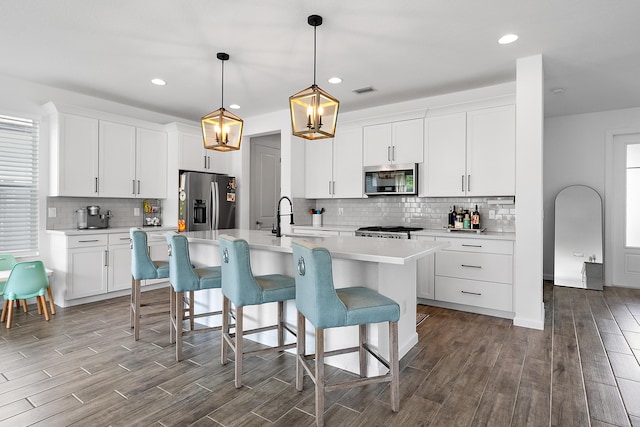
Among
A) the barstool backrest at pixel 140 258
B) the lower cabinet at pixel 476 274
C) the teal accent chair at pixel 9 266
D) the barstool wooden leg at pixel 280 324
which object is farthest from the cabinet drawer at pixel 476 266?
the teal accent chair at pixel 9 266

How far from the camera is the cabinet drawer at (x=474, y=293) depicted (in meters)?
3.78

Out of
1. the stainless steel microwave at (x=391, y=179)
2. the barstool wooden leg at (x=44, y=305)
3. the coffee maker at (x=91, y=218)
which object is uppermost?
the stainless steel microwave at (x=391, y=179)

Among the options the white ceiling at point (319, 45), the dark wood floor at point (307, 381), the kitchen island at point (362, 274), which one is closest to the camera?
the dark wood floor at point (307, 381)

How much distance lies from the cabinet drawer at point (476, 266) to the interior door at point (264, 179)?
331cm

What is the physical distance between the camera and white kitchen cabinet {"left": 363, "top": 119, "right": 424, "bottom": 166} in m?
4.65

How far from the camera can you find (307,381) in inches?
94.7

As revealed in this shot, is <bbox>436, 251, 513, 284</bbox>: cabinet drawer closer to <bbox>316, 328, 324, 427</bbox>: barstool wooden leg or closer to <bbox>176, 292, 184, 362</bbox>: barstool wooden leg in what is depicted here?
<bbox>316, 328, 324, 427</bbox>: barstool wooden leg

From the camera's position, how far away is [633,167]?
17.3 ft

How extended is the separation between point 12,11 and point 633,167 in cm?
750

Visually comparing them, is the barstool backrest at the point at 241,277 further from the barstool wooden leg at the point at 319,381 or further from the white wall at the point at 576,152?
the white wall at the point at 576,152

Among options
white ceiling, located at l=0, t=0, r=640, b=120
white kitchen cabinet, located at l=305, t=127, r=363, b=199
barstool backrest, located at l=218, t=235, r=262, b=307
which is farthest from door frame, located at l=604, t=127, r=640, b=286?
barstool backrest, located at l=218, t=235, r=262, b=307

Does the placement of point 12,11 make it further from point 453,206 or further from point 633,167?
point 633,167

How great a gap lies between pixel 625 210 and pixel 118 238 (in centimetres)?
726

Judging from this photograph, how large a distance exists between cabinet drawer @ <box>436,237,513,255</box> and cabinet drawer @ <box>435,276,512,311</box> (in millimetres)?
350
